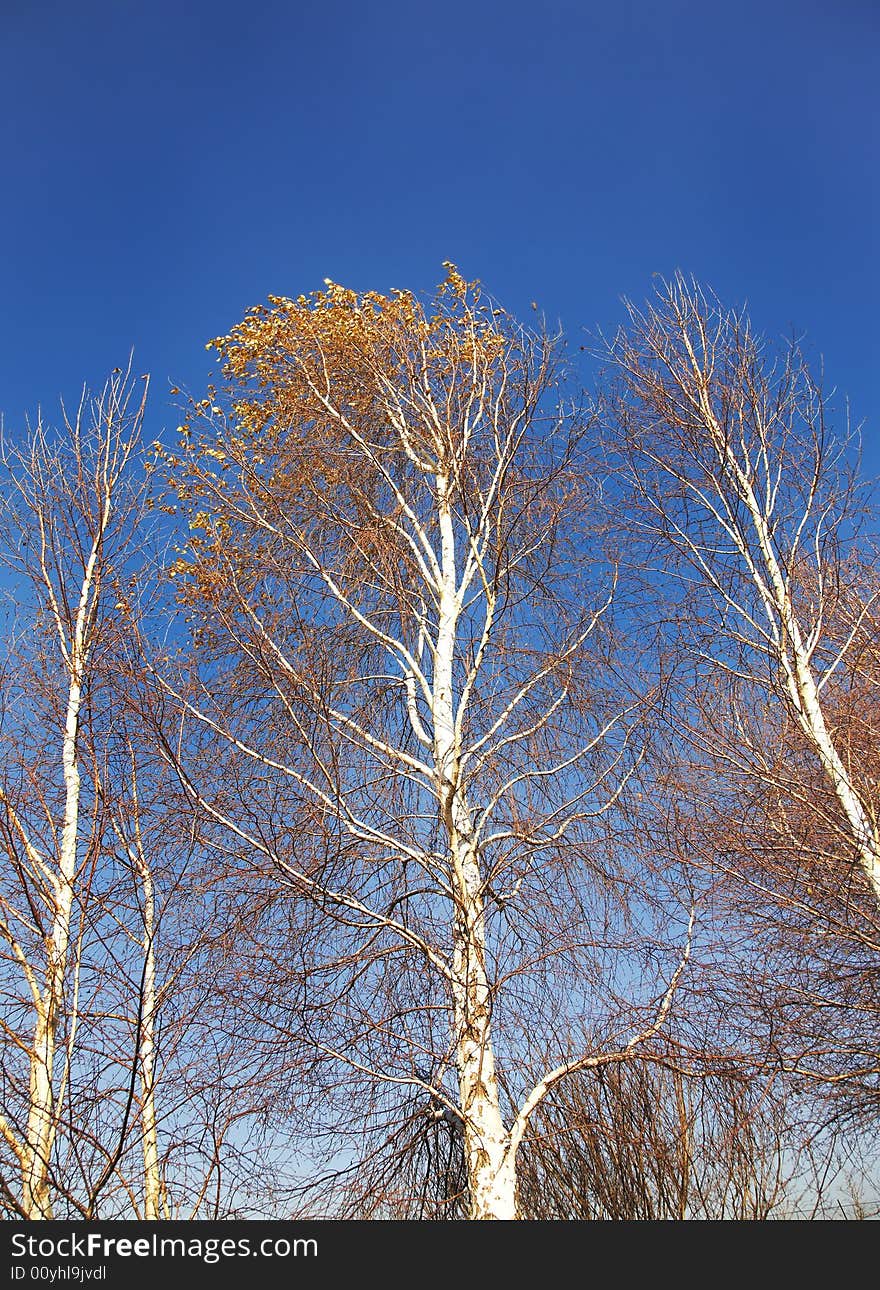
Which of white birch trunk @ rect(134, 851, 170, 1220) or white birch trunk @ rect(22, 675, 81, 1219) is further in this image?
white birch trunk @ rect(134, 851, 170, 1220)

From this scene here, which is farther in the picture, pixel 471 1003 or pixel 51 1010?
pixel 471 1003

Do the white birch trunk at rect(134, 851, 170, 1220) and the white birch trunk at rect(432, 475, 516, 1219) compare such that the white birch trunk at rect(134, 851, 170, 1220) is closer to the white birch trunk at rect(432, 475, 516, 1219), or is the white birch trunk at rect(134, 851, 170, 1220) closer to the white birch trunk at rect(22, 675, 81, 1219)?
the white birch trunk at rect(22, 675, 81, 1219)

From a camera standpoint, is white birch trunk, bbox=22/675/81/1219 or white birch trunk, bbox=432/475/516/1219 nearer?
white birch trunk, bbox=22/675/81/1219

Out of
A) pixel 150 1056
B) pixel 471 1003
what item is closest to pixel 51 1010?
pixel 150 1056

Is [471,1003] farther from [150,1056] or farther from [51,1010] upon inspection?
Answer: [51,1010]

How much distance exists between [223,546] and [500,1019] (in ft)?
13.7

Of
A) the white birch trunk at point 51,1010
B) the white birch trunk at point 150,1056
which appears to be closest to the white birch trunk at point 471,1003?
the white birch trunk at point 150,1056

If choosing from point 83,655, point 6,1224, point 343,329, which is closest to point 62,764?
point 83,655

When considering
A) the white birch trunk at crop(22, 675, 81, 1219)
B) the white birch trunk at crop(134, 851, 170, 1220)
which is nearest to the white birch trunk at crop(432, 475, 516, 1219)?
the white birch trunk at crop(134, 851, 170, 1220)

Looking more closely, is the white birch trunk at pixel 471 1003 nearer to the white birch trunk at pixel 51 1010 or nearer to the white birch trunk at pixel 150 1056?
the white birch trunk at pixel 150 1056

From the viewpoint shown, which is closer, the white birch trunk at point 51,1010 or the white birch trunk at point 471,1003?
the white birch trunk at point 51,1010

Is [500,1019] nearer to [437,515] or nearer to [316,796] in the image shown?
[316,796]

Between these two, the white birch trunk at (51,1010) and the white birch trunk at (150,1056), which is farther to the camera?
the white birch trunk at (150,1056)

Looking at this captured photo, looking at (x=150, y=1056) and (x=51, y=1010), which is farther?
(x=150, y=1056)
